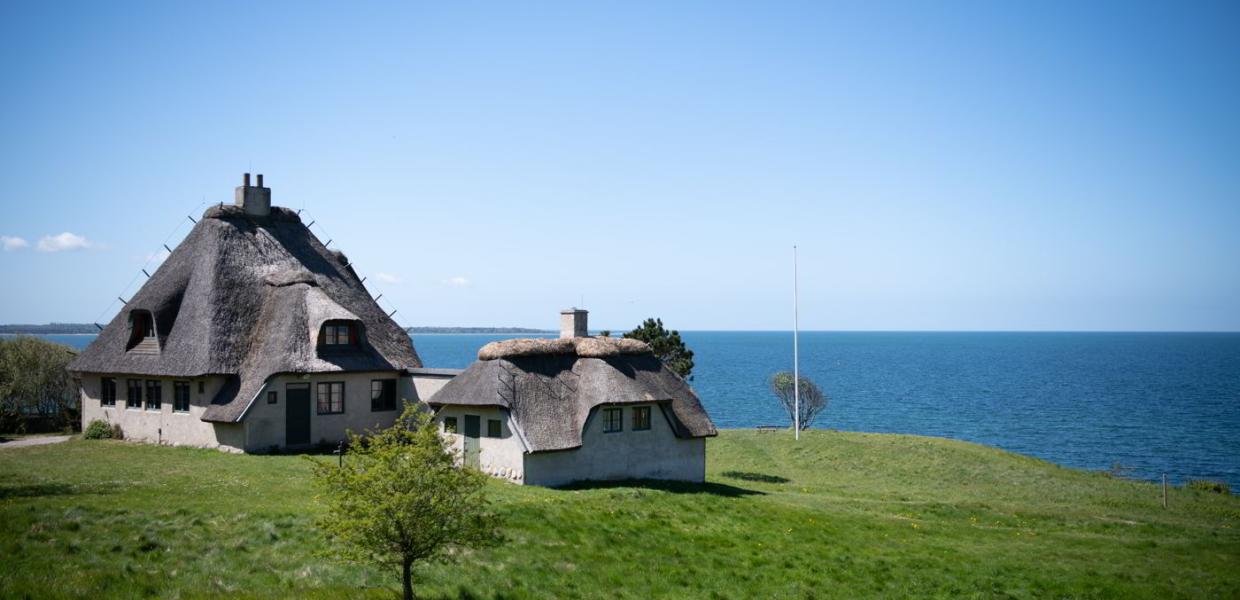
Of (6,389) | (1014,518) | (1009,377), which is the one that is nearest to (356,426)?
(6,389)

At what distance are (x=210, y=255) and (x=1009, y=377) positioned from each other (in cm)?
14268

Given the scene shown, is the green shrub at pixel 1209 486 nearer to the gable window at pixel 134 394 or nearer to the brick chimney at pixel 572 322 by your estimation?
the brick chimney at pixel 572 322

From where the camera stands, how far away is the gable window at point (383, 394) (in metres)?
37.7

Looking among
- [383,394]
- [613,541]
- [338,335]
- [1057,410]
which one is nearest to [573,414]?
[613,541]

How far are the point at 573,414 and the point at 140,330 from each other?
18953 mm

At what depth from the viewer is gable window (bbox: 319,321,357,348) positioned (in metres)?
36.1

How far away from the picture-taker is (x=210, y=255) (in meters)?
38.3

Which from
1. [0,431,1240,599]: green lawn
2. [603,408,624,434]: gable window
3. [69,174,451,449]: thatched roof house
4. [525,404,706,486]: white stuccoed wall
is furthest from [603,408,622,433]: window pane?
[69,174,451,449]: thatched roof house

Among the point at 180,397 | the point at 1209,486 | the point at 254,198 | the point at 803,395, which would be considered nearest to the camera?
the point at 180,397

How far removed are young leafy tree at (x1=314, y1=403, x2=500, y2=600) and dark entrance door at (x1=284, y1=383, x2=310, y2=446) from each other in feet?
63.7

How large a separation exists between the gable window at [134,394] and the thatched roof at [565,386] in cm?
1313

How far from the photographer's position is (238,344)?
35844 mm

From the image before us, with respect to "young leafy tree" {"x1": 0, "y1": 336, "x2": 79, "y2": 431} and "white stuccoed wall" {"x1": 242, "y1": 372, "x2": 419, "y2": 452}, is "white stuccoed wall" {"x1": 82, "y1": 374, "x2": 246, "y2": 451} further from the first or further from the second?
"young leafy tree" {"x1": 0, "y1": 336, "x2": 79, "y2": 431}

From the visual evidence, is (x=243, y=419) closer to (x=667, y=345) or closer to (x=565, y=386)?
(x=565, y=386)
